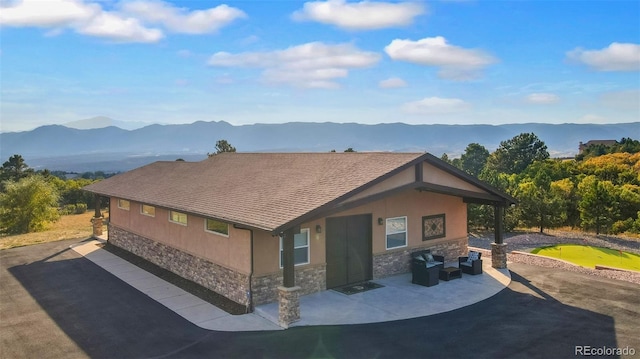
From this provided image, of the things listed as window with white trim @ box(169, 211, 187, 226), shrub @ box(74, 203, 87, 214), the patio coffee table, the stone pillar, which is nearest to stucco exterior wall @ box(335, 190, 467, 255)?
the patio coffee table

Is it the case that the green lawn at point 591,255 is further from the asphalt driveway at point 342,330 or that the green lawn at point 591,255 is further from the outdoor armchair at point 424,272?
the outdoor armchair at point 424,272

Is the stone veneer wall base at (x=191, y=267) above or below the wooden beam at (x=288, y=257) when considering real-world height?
below

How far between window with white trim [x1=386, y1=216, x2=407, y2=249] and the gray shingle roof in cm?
246

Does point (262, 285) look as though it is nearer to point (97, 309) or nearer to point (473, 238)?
point (97, 309)

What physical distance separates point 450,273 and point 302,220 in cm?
686

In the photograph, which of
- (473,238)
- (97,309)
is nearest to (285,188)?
(97,309)

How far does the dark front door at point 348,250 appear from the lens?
14.7 meters

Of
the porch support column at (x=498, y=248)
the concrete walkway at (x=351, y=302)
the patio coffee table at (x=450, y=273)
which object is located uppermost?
the porch support column at (x=498, y=248)

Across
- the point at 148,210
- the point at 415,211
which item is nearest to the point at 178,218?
the point at 148,210

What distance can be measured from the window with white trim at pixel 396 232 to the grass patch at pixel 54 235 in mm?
18957

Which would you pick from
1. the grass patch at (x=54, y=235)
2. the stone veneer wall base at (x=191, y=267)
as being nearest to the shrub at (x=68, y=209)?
the grass patch at (x=54, y=235)

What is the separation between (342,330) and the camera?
11.1 metres

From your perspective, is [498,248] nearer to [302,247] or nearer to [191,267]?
[302,247]

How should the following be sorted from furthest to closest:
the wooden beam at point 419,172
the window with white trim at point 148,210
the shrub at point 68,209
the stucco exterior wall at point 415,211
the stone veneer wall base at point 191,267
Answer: the shrub at point 68,209 < the window with white trim at point 148,210 < the stucco exterior wall at point 415,211 < the wooden beam at point 419,172 < the stone veneer wall base at point 191,267
